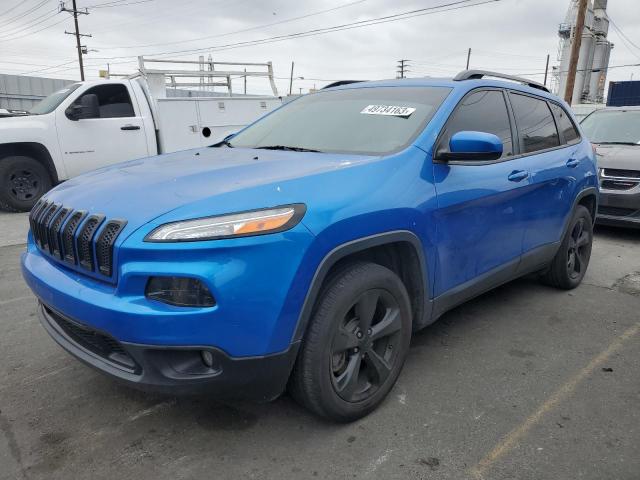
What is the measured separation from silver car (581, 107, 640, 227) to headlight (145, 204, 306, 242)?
607 centimetres

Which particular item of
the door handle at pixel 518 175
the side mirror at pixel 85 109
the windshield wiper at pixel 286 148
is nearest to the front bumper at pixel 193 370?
the windshield wiper at pixel 286 148

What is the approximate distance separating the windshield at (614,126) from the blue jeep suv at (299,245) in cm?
499

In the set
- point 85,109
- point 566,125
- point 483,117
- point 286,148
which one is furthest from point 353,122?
point 85,109

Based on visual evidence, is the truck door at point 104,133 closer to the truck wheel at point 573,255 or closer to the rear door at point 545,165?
the rear door at point 545,165

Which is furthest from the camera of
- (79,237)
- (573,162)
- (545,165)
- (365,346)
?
(573,162)

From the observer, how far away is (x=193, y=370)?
6.72 feet

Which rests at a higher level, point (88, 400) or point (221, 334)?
point (221, 334)

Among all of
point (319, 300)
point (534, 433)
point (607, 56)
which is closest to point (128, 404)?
point (319, 300)

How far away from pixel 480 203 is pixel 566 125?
6.33 ft

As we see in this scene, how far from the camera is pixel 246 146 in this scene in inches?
133

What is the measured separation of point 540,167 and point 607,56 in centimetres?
4942

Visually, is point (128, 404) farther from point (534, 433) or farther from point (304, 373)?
point (534, 433)

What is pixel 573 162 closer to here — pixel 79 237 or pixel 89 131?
pixel 79 237

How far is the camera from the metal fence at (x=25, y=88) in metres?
31.5
